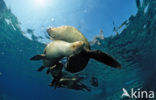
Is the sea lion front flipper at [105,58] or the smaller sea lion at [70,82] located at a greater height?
the smaller sea lion at [70,82]

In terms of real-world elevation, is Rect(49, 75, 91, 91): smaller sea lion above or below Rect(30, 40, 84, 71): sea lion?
above

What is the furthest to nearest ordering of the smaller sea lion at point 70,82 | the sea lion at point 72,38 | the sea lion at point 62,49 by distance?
the smaller sea lion at point 70,82 < the sea lion at point 72,38 < the sea lion at point 62,49

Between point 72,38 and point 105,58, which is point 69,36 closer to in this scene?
point 72,38

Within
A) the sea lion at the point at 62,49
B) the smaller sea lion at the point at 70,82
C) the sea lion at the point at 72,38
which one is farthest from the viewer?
the smaller sea lion at the point at 70,82

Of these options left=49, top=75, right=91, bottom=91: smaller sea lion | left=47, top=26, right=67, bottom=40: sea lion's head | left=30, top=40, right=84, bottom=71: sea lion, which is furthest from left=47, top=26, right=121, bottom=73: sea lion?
left=49, top=75, right=91, bottom=91: smaller sea lion

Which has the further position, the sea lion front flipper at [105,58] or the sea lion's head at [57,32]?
the sea lion's head at [57,32]

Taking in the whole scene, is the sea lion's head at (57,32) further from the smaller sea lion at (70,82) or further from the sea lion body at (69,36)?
the smaller sea lion at (70,82)

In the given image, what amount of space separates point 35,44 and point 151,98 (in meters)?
17.1

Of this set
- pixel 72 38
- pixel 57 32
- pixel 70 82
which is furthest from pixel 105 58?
pixel 70 82

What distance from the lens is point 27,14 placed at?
1374 cm

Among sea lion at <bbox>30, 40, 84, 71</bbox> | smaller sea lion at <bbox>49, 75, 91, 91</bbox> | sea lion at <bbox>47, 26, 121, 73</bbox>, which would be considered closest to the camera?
sea lion at <bbox>30, 40, 84, 71</bbox>

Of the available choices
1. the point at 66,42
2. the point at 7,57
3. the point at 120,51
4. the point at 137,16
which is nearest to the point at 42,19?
the point at 137,16

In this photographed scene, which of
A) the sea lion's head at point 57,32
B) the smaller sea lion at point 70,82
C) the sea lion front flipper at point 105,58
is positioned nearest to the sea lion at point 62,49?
A: the sea lion's head at point 57,32

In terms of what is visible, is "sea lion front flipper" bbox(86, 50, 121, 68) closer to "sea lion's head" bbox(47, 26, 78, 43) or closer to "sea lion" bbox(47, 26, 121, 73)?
"sea lion" bbox(47, 26, 121, 73)
